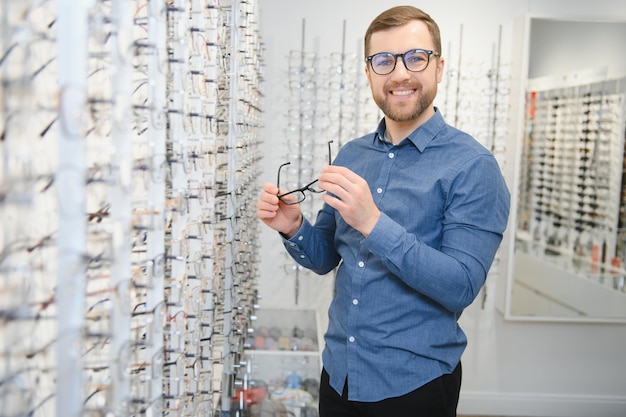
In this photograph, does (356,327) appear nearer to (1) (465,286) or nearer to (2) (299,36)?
(1) (465,286)

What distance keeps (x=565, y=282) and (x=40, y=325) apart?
9.94ft

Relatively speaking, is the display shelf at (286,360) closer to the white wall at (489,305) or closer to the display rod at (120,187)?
the white wall at (489,305)

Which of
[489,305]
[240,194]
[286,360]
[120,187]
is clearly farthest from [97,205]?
[489,305]

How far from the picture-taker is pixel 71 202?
0.61m

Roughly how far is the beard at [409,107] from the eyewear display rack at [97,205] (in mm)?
392

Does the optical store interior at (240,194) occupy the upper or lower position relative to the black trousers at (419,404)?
upper

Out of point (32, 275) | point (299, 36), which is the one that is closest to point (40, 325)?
point (32, 275)

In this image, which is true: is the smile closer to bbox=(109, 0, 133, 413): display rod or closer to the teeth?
the teeth

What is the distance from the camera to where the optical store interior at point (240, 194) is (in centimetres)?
62

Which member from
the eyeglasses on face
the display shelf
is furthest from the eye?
the display shelf

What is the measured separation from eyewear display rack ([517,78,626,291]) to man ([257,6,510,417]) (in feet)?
6.46

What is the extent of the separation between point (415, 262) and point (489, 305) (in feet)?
7.36

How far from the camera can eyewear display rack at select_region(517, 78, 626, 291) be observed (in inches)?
126

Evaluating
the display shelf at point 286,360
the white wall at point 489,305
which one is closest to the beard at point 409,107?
the display shelf at point 286,360
